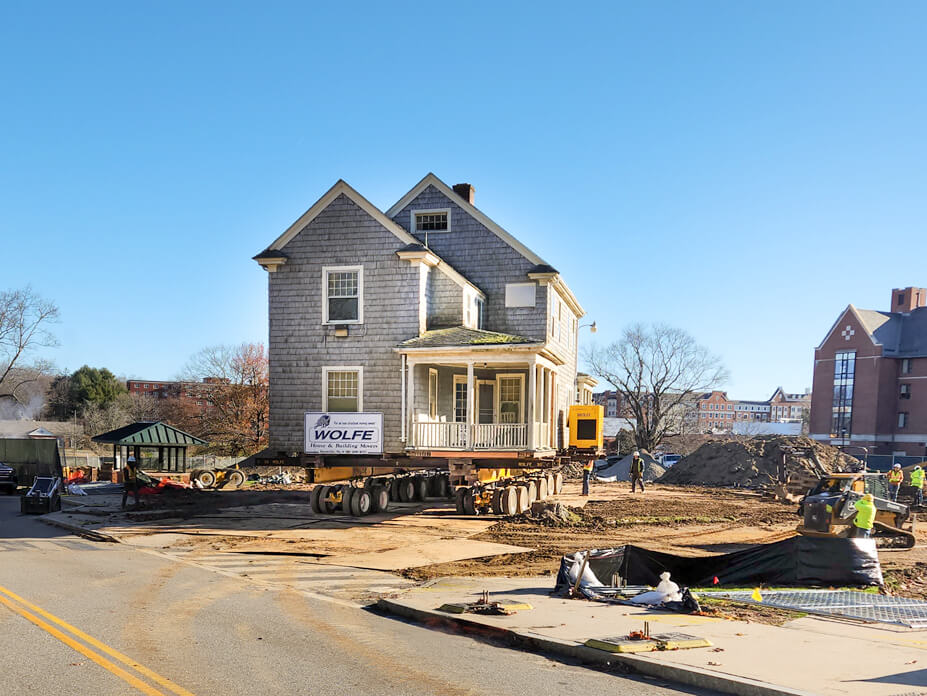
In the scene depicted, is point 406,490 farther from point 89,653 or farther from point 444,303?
point 89,653

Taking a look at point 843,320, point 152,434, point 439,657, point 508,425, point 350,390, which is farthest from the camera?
point 843,320

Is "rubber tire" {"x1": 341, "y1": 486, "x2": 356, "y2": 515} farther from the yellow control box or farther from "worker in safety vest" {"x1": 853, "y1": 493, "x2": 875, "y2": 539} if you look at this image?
"worker in safety vest" {"x1": 853, "y1": 493, "x2": 875, "y2": 539}

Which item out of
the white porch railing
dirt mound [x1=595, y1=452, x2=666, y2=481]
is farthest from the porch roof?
dirt mound [x1=595, y1=452, x2=666, y2=481]

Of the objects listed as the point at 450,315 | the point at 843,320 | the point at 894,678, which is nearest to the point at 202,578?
the point at 894,678

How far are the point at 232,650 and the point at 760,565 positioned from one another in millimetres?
8366

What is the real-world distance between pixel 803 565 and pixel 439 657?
22.5ft

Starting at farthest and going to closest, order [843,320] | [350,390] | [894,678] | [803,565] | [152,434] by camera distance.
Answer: [843,320] < [152,434] < [350,390] < [803,565] < [894,678]

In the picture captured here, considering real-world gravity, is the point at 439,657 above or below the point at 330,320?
below

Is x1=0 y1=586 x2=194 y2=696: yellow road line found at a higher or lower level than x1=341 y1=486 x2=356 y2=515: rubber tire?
higher

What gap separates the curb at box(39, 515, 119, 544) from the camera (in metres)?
18.4

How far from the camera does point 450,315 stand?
994 inches

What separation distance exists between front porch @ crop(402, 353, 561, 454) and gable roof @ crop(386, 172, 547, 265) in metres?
4.18

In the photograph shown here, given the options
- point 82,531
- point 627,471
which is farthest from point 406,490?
point 627,471

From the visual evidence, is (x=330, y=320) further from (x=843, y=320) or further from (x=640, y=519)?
(x=843, y=320)
